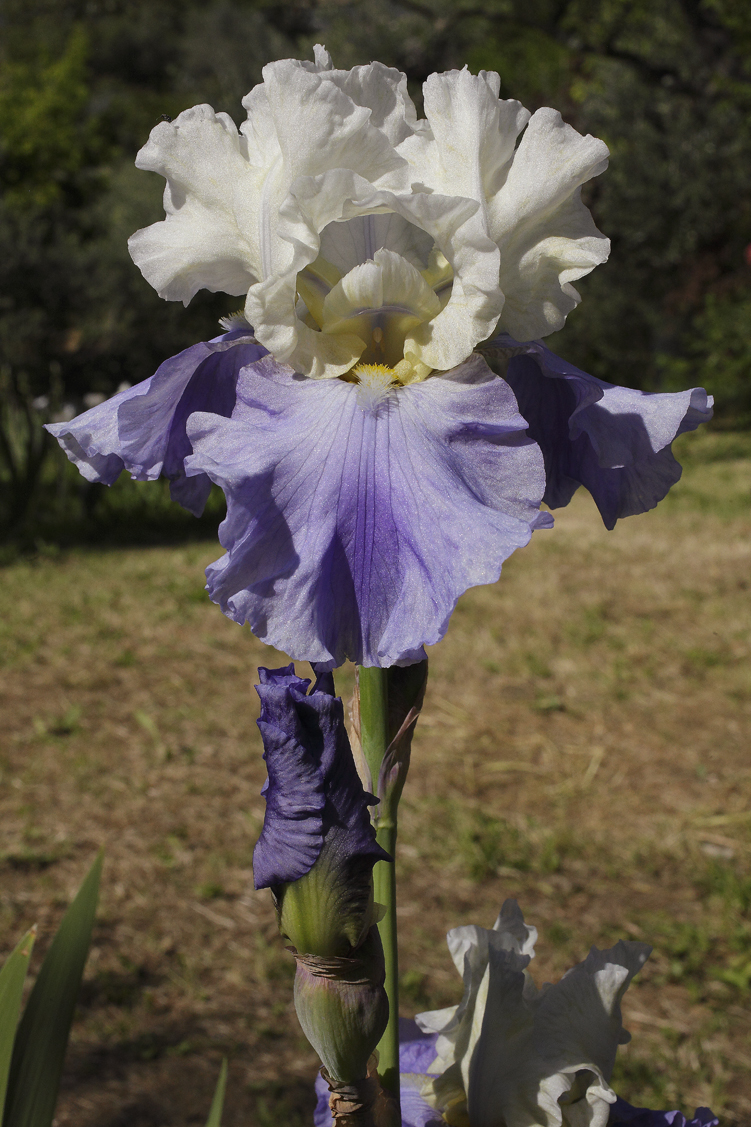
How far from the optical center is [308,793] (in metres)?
0.57

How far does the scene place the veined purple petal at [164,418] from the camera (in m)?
0.66

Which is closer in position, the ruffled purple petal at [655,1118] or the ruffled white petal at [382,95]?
the ruffled white petal at [382,95]

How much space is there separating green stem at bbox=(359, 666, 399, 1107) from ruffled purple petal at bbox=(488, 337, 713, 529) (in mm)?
195

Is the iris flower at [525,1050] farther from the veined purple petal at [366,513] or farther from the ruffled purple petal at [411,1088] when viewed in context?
the veined purple petal at [366,513]

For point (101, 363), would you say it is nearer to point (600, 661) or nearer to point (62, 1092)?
point (600, 661)

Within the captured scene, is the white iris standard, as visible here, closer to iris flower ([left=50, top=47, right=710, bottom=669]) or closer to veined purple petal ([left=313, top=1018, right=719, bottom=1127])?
iris flower ([left=50, top=47, right=710, bottom=669])

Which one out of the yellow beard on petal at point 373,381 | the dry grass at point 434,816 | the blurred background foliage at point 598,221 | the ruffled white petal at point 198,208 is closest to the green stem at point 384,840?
the yellow beard on petal at point 373,381

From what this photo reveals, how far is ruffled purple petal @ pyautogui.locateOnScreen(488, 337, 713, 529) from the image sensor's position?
25.3 inches

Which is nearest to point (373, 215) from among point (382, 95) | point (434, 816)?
point (382, 95)

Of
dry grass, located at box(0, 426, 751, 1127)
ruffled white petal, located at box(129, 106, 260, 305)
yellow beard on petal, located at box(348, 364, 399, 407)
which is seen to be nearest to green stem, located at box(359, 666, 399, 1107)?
yellow beard on petal, located at box(348, 364, 399, 407)

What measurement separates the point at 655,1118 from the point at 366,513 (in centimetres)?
57

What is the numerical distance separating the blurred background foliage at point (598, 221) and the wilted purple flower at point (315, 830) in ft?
16.0

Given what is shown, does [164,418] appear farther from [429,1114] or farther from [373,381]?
[429,1114]

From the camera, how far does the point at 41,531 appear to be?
5461 millimetres
